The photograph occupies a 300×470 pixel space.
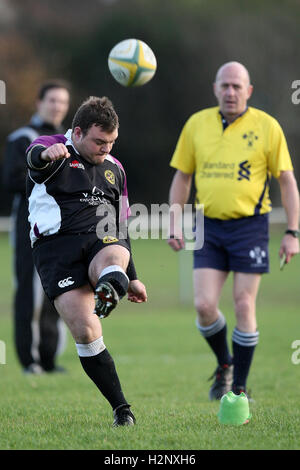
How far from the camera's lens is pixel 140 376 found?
8.98 meters

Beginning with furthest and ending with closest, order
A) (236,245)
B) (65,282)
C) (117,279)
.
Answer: (236,245)
(65,282)
(117,279)

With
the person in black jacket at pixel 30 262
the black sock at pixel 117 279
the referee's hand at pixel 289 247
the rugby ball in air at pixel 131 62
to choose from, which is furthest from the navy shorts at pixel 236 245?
the person in black jacket at pixel 30 262

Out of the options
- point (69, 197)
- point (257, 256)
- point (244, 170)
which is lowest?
point (257, 256)

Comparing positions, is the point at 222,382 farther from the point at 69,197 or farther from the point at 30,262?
the point at 30,262

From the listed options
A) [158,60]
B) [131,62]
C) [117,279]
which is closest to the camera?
[117,279]

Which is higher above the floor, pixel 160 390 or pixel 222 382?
pixel 222 382

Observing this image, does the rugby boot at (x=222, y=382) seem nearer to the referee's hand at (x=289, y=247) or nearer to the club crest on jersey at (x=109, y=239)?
the referee's hand at (x=289, y=247)

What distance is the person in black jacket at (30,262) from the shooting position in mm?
9062

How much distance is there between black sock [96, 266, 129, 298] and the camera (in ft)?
16.0

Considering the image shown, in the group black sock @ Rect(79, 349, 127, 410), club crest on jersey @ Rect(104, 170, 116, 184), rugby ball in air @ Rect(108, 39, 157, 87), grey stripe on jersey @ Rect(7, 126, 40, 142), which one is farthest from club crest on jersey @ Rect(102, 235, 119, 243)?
grey stripe on jersey @ Rect(7, 126, 40, 142)

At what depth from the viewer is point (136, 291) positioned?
17.8ft

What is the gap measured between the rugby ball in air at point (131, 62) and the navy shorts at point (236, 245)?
1.44 meters

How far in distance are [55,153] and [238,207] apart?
7.75ft

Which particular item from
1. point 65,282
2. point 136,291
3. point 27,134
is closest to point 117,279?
point 65,282
